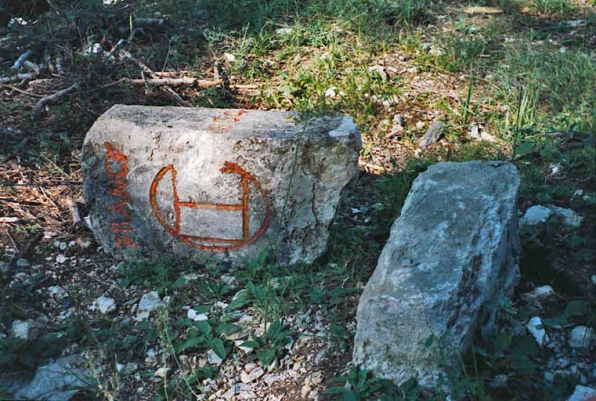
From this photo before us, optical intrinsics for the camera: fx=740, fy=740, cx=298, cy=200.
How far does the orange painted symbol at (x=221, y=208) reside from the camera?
117 inches

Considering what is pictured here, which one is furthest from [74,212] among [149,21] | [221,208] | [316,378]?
[149,21]

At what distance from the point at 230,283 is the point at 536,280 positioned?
3.92 feet

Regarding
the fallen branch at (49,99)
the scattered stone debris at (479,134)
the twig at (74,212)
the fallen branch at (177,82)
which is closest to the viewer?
the twig at (74,212)

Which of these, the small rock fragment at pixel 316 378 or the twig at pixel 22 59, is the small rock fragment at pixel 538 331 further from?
the twig at pixel 22 59

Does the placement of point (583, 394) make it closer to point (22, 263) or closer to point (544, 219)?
point (544, 219)

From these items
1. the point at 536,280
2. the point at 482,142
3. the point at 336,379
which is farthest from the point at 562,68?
the point at 336,379

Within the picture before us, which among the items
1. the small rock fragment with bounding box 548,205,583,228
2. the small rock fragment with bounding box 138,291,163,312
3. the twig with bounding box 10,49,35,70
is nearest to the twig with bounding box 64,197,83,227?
the small rock fragment with bounding box 138,291,163,312

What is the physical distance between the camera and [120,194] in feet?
10.2

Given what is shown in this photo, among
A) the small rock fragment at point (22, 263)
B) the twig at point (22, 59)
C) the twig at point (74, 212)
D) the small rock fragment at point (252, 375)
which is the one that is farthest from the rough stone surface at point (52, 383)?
the twig at point (22, 59)

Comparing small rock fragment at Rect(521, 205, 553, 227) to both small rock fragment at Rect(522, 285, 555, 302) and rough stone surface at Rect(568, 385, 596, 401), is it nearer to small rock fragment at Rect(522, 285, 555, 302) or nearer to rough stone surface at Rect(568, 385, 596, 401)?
small rock fragment at Rect(522, 285, 555, 302)

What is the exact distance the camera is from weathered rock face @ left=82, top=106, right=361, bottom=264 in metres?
2.93

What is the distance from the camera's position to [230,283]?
298 centimetres

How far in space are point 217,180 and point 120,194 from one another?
1.45 ft

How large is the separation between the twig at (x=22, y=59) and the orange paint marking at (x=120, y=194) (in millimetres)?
1857
